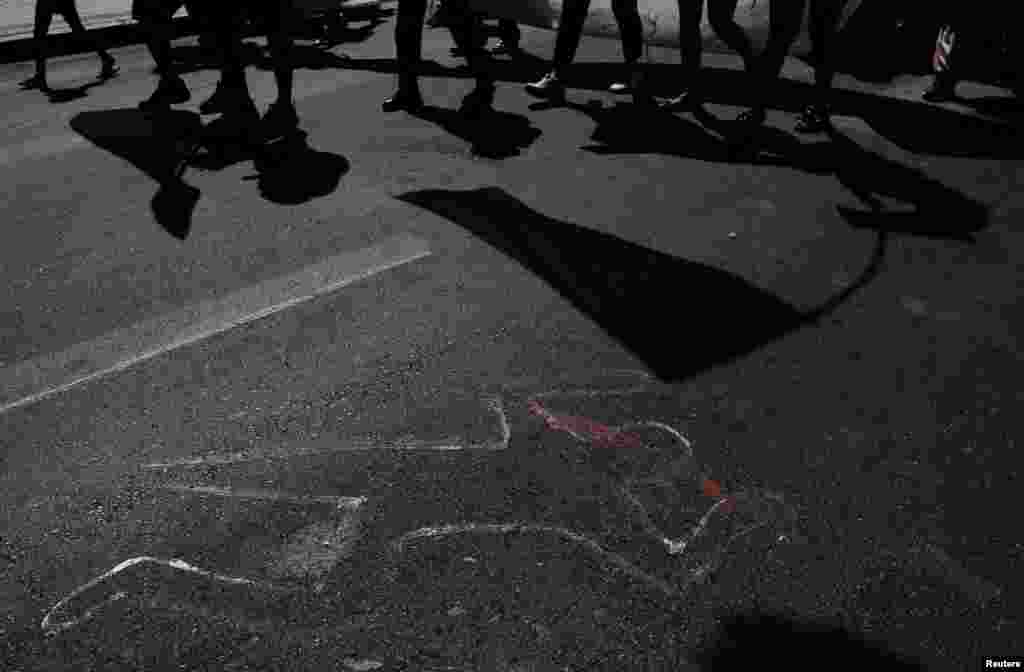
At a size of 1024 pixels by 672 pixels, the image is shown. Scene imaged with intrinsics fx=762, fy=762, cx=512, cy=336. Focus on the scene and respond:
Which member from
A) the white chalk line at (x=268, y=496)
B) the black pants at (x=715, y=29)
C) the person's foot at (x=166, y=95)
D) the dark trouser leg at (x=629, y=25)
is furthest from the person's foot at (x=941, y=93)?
the person's foot at (x=166, y=95)

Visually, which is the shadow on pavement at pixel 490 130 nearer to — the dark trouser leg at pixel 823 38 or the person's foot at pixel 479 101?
the person's foot at pixel 479 101

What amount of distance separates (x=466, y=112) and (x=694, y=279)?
3706 millimetres

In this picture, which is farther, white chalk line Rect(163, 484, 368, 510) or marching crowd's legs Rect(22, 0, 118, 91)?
marching crowd's legs Rect(22, 0, 118, 91)

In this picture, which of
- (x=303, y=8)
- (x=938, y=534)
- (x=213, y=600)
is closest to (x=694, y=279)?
(x=938, y=534)

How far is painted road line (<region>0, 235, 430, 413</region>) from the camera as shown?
362 centimetres

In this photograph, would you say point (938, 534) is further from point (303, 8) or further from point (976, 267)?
point (303, 8)

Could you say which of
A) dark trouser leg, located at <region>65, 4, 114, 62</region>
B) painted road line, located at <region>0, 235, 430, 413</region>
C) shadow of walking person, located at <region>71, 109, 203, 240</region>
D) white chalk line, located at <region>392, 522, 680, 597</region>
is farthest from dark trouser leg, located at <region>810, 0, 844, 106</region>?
dark trouser leg, located at <region>65, 4, 114, 62</region>

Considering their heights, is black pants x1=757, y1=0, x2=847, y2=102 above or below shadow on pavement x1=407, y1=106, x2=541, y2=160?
above

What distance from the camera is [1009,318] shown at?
3934mm

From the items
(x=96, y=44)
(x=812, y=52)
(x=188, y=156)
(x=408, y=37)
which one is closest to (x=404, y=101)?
(x=408, y=37)

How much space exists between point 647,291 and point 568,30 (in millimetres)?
4168

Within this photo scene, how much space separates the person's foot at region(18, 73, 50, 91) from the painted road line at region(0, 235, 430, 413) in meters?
6.02

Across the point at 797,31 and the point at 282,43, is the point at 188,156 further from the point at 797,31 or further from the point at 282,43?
the point at 797,31

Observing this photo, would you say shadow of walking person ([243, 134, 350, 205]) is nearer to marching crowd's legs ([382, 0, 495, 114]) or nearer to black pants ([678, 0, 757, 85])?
marching crowd's legs ([382, 0, 495, 114])
